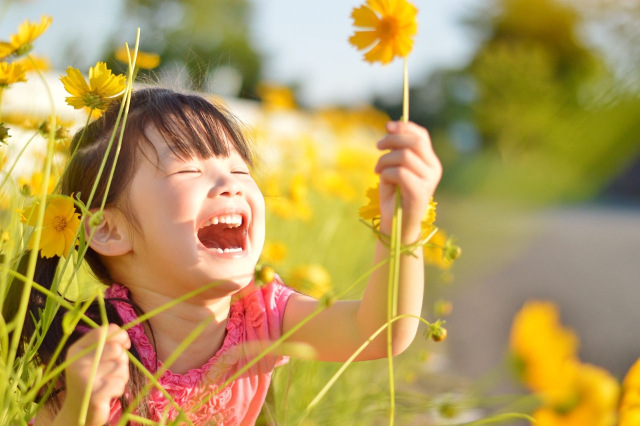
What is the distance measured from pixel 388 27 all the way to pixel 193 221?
0.81ft

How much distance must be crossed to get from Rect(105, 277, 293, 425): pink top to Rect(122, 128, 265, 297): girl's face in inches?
2.6

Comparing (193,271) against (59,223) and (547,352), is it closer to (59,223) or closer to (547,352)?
(59,223)

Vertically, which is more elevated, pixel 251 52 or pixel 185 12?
pixel 185 12

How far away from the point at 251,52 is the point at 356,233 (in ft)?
43.7

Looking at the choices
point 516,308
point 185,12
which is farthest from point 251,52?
point 516,308

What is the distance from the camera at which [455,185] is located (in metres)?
9.40

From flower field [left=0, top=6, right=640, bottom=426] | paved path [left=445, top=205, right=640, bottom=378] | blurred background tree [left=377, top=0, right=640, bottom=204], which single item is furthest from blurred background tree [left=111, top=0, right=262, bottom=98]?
flower field [left=0, top=6, right=640, bottom=426]

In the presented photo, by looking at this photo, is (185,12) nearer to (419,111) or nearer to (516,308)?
(419,111)

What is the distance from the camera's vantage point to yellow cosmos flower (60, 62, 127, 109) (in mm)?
565

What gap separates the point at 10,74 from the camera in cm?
59

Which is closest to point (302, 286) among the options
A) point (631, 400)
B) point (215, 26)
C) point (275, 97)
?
point (631, 400)

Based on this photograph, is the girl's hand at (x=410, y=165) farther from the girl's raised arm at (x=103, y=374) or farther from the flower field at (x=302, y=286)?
the girl's raised arm at (x=103, y=374)

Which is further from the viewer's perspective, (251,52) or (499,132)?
(251,52)

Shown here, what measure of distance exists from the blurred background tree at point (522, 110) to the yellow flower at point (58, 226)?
620 centimetres
